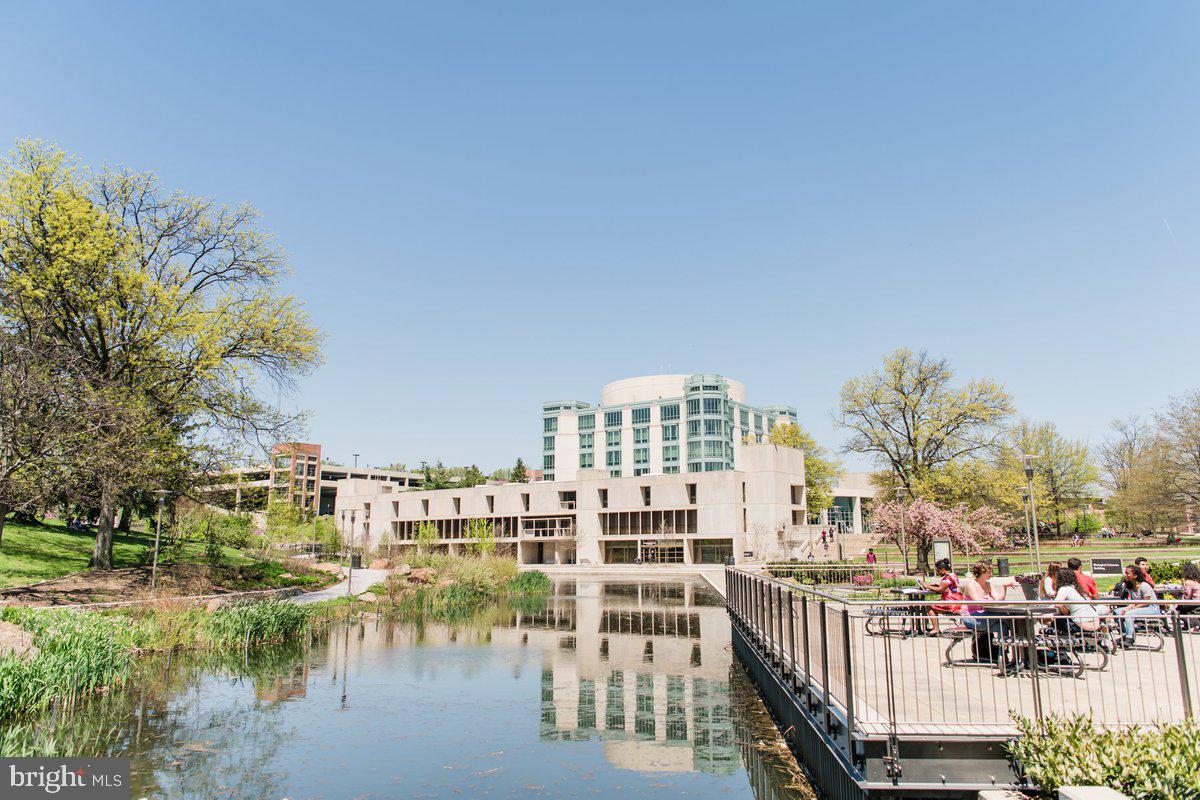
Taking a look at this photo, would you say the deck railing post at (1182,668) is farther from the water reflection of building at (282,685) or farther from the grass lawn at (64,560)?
the grass lawn at (64,560)

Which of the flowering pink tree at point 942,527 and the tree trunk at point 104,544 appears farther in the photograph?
the flowering pink tree at point 942,527

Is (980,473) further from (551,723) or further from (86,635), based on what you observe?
(86,635)

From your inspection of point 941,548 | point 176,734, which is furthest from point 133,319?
point 941,548

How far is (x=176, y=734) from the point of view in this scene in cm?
1129

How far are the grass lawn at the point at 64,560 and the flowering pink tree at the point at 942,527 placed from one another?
108ft

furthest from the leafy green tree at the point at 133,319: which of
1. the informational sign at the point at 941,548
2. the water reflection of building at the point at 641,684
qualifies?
the informational sign at the point at 941,548

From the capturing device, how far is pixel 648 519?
82.1 metres

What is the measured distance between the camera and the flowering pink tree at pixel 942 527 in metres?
42.1

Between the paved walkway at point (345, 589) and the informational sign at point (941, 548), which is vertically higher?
the informational sign at point (941, 548)

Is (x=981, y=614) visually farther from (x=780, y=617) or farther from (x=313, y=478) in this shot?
(x=313, y=478)

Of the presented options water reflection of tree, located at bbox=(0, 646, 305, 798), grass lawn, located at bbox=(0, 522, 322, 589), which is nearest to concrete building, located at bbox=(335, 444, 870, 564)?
grass lawn, located at bbox=(0, 522, 322, 589)

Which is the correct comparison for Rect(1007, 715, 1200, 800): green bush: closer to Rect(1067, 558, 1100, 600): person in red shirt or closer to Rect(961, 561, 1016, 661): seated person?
Rect(961, 561, 1016, 661): seated person

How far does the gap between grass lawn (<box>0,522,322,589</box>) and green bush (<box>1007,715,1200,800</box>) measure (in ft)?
87.4

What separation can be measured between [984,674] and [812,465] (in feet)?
250
